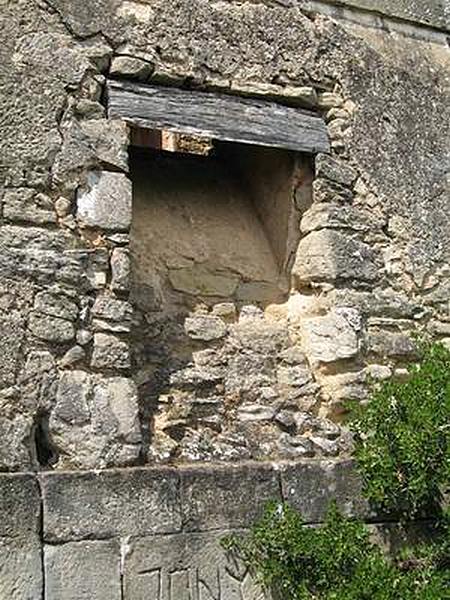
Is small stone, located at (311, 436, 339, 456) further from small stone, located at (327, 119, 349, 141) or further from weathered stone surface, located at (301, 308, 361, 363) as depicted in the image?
small stone, located at (327, 119, 349, 141)

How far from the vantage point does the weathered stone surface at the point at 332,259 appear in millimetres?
5289

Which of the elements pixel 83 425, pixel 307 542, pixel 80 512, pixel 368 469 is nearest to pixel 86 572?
pixel 80 512

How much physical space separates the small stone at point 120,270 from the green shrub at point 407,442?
1333mm

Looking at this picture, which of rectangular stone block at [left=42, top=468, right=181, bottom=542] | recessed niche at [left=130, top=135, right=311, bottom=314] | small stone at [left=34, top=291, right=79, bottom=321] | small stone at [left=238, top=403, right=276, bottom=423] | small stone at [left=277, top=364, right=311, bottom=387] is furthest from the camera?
recessed niche at [left=130, top=135, right=311, bottom=314]

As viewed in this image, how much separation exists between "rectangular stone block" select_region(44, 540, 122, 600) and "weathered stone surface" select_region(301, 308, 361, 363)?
5.24ft

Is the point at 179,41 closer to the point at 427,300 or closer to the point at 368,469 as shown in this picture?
the point at 427,300

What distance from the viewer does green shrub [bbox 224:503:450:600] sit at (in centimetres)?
434

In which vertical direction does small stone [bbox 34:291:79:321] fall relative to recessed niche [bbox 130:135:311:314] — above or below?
below

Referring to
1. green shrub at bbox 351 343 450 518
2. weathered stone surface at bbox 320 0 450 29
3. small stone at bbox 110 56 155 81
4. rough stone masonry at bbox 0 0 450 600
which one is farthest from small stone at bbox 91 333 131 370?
weathered stone surface at bbox 320 0 450 29

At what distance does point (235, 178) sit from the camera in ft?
19.7

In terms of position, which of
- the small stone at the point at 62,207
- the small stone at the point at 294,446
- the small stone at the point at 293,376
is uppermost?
the small stone at the point at 62,207

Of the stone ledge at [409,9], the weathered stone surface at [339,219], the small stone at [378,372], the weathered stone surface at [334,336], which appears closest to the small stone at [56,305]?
the weathered stone surface at [334,336]

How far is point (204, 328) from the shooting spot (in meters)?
5.13

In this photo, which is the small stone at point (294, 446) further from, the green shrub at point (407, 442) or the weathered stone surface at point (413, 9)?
the weathered stone surface at point (413, 9)
